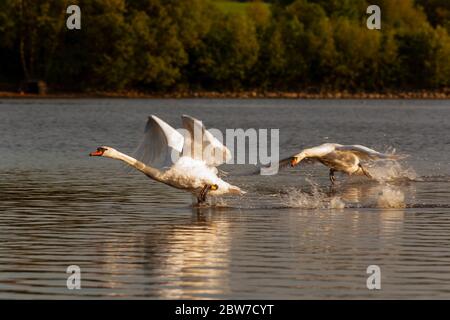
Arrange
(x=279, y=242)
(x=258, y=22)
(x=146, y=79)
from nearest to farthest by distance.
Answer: (x=279, y=242), (x=146, y=79), (x=258, y=22)

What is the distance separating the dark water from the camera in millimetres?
14688

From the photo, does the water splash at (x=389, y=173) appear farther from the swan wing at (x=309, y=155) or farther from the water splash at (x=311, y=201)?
the water splash at (x=311, y=201)

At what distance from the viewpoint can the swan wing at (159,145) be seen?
21.0m

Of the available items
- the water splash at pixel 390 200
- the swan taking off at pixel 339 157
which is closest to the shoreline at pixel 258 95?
the swan taking off at pixel 339 157

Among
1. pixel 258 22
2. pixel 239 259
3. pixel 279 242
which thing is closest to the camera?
pixel 239 259

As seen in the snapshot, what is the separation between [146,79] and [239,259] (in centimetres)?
9317

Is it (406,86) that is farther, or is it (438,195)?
(406,86)

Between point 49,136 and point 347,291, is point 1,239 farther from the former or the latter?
point 49,136

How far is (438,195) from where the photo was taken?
25.0 meters

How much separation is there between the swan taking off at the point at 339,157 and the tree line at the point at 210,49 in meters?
80.4

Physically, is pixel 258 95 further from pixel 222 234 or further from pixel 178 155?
pixel 222 234

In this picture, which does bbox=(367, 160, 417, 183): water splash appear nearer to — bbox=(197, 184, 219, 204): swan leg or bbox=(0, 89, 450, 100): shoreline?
bbox=(197, 184, 219, 204): swan leg

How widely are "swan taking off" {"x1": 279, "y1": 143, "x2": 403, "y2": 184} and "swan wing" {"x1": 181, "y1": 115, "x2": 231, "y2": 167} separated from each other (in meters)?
2.30
